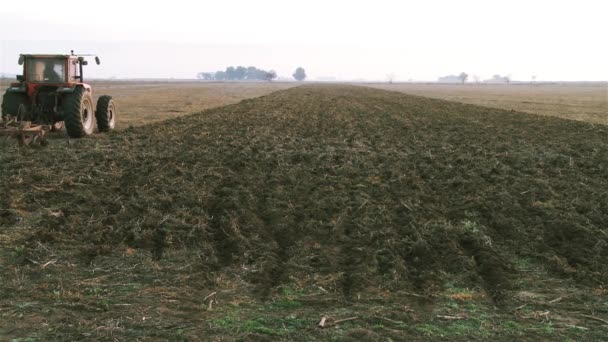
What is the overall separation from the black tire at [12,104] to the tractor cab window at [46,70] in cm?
57

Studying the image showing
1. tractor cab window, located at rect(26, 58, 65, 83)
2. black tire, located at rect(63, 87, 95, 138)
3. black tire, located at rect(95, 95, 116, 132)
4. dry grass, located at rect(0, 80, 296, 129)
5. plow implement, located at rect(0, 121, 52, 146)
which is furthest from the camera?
dry grass, located at rect(0, 80, 296, 129)

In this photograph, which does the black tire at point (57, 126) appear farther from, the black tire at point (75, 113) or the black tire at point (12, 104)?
the black tire at point (75, 113)

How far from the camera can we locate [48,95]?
13250 mm

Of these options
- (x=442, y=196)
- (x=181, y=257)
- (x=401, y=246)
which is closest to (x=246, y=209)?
(x=181, y=257)

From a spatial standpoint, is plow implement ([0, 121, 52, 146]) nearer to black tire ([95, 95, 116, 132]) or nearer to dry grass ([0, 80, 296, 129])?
black tire ([95, 95, 116, 132])

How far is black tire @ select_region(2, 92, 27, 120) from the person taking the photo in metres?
13.0

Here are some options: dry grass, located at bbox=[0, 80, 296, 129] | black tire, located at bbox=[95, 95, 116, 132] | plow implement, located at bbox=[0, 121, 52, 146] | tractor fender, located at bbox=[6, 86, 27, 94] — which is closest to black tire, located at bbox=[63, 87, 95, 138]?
plow implement, located at bbox=[0, 121, 52, 146]

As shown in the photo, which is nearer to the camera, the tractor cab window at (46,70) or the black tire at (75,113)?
the black tire at (75,113)

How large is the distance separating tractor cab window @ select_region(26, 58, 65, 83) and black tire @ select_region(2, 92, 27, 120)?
0.57 m

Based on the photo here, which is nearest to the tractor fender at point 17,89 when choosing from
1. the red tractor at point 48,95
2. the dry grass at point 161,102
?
the red tractor at point 48,95

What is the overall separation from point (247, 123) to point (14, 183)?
32.5ft

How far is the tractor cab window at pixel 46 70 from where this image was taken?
13242 millimetres

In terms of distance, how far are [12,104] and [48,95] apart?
0.91 m

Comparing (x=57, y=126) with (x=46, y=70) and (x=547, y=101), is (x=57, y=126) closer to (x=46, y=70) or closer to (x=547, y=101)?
(x=46, y=70)
